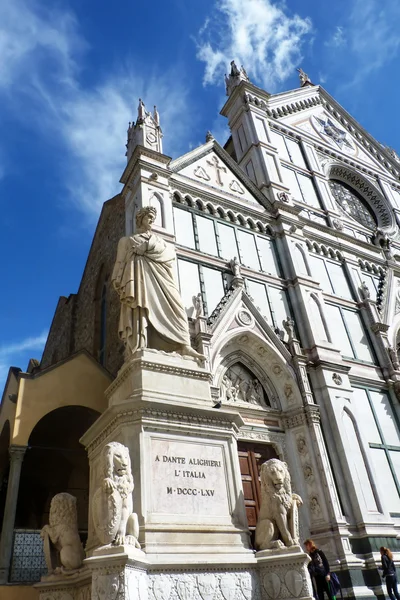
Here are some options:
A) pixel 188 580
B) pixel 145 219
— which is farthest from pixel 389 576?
pixel 145 219

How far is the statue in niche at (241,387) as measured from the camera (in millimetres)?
13492

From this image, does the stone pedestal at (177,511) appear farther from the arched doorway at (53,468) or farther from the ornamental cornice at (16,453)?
the arched doorway at (53,468)

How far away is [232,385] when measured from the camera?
45.1ft

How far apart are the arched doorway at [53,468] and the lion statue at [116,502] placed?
7.99m

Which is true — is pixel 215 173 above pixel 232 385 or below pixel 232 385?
above

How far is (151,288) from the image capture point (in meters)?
8.06

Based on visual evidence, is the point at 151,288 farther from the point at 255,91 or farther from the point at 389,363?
the point at 255,91

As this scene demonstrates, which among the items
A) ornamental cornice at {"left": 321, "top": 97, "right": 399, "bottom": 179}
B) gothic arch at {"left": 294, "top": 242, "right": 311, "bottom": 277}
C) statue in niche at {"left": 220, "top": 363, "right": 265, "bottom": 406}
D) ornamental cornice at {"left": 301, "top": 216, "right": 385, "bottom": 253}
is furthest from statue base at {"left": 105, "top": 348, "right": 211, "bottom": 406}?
ornamental cornice at {"left": 321, "top": 97, "right": 399, "bottom": 179}

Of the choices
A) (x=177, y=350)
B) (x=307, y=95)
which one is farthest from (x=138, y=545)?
(x=307, y=95)

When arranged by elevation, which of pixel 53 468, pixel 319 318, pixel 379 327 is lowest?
pixel 53 468

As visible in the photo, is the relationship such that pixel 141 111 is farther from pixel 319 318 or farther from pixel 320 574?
pixel 320 574

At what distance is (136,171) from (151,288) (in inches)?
345

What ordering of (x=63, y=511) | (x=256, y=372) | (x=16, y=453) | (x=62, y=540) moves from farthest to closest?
(x=256, y=372), (x=16, y=453), (x=63, y=511), (x=62, y=540)

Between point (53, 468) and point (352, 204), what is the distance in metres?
18.3
